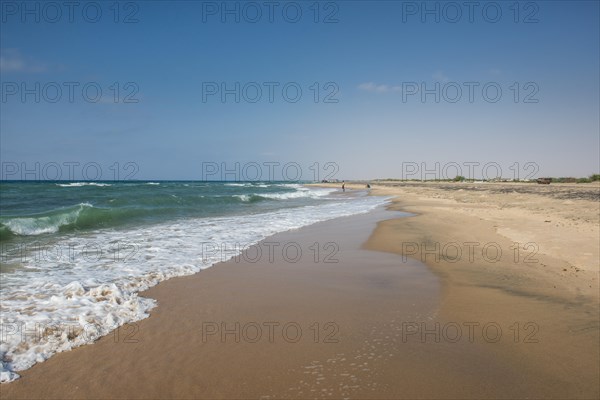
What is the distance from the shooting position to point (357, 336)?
4082 millimetres

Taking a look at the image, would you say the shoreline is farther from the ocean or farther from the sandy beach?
the ocean

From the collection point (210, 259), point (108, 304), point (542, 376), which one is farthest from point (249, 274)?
point (542, 376)

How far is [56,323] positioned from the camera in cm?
440

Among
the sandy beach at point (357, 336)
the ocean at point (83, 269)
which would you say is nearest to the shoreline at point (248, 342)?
the sandy beach at point (357, 336)

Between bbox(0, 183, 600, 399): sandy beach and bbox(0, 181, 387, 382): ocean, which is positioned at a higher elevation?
bbox(0, 181, 387, 382): ocean

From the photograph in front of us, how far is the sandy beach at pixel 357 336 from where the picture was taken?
312 cm

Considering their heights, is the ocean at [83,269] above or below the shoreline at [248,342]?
above

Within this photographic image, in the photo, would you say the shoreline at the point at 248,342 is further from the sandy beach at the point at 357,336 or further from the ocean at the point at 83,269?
the ocean at the point at 83,269

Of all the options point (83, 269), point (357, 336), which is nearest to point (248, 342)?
point (357, 336)

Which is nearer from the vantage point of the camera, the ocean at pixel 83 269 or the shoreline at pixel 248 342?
the shoreline at pixel 248 342

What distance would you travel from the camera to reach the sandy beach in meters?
3.12

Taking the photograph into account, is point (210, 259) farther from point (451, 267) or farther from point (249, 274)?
point (451, 267)

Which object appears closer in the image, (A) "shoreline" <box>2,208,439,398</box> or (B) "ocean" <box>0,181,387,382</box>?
(A) "shoreline" <box>2,208,439,398</box>

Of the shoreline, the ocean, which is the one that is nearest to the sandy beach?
the shoreline
